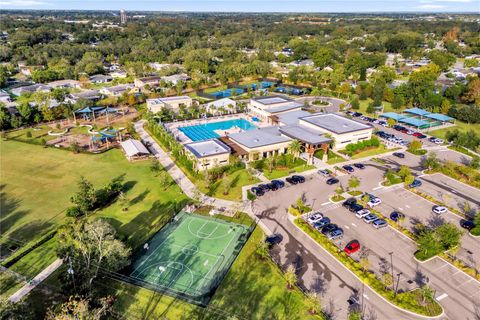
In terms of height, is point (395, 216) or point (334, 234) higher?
point (395, 216)

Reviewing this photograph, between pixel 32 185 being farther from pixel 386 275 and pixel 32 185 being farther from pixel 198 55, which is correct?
pixel 198 55

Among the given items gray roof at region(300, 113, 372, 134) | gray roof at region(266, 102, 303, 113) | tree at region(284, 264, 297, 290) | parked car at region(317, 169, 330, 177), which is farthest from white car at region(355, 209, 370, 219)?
gray roof at region(266, 102, 303, 113)

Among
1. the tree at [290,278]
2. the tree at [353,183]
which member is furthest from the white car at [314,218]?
the tree at [290,278]

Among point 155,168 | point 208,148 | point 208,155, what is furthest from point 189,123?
point 208,155

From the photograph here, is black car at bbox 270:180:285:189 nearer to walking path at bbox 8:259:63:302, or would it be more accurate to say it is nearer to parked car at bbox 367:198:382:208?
parked car at bbox 367:198:382:208

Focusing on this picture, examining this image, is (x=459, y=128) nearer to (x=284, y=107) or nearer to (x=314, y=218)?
(x=284, y=107)

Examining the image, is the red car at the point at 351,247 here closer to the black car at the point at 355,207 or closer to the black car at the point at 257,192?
the black car at the point at 355,207

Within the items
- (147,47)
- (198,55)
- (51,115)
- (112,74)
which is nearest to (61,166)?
(51,115)
